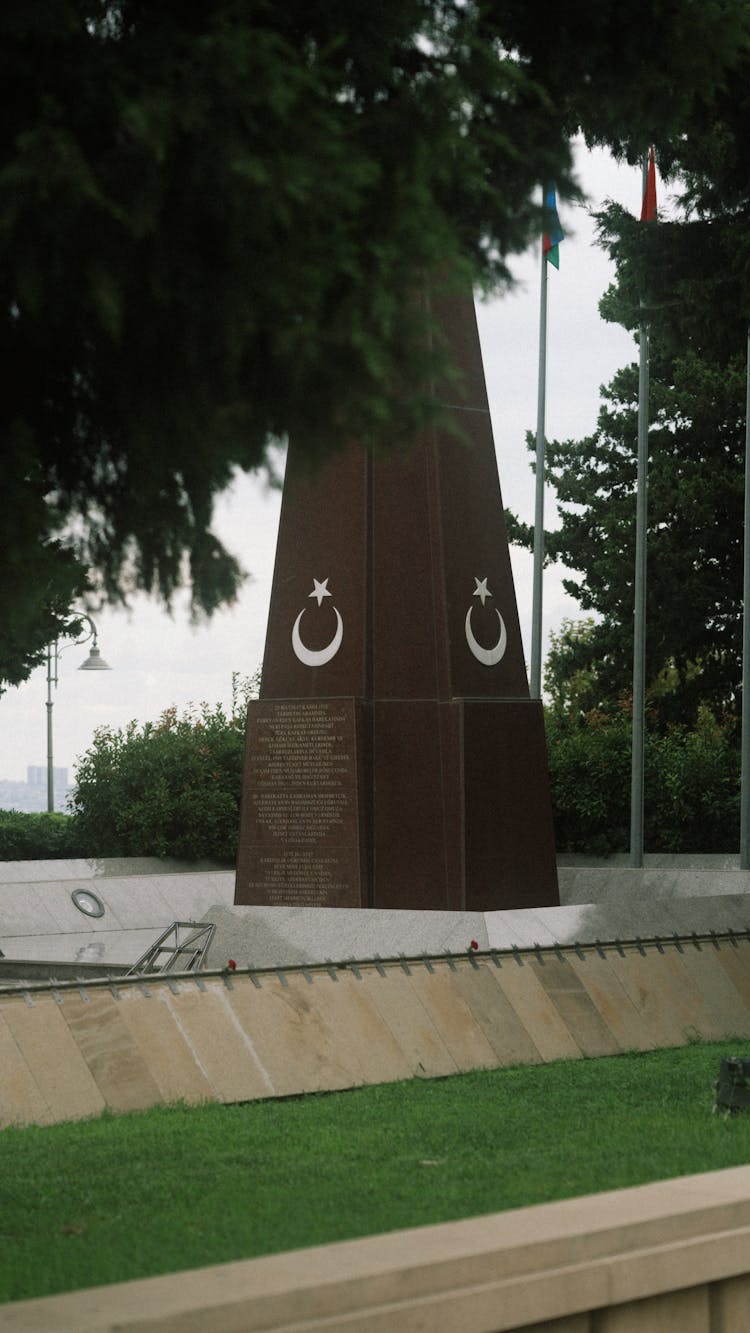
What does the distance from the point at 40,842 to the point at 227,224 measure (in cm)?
2400

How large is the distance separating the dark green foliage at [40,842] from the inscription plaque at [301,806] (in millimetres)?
11941

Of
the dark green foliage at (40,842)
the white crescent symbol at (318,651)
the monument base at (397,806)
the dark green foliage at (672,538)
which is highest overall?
the dark green foliage at (672,538)

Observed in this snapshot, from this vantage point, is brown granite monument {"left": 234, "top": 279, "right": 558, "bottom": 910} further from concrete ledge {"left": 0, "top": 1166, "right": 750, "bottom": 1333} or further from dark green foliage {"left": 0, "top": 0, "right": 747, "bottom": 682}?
concrete ledge {"left": 0, "top": 1166, "right": 750, "bottom": 1333}

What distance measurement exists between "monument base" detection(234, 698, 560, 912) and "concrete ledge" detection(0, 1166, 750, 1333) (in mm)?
10055

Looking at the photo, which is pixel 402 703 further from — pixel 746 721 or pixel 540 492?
pixel 540 492

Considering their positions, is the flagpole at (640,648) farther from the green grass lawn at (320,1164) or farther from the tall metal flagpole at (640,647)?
the green grass lawn at (320,1164)

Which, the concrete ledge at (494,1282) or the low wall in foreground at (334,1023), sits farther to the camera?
the low wall in foreground at (334,1023)

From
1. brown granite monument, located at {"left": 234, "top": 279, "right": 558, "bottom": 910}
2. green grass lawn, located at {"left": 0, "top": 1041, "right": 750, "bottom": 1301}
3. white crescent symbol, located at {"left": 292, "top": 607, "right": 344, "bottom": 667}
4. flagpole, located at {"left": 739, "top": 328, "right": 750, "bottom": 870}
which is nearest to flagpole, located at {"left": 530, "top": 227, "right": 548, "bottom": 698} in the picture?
flagpole, located at {"left": 739, "top": 328, "right": 750, "bottom": 870}

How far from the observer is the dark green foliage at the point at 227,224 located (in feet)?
11.1

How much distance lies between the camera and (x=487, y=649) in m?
14.8

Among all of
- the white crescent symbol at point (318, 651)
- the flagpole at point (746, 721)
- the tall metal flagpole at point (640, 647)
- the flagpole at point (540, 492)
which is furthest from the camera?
the flagpole at point (540, 492)

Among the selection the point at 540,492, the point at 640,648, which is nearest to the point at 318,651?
the point at 640,648

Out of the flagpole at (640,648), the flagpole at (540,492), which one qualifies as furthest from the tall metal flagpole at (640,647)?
the flagpole at (540,492)

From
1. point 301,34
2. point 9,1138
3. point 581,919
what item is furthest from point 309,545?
point 301,34
